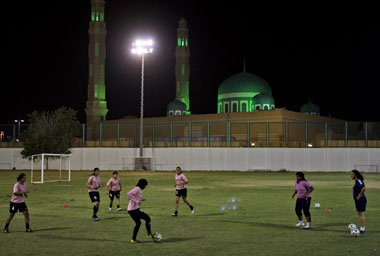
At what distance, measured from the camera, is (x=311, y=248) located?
37.0 ft

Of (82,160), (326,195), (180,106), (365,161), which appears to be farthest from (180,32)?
(326,195)

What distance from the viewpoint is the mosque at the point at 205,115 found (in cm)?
6125

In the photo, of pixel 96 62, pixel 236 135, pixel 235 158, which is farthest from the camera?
pixel 96 62

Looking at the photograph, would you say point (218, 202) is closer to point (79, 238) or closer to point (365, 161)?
point (79, 238)

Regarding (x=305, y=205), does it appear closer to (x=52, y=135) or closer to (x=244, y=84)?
(x=52, y=135)

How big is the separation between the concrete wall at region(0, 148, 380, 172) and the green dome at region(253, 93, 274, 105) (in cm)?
3148

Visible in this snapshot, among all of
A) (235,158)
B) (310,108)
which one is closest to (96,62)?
(235,158)

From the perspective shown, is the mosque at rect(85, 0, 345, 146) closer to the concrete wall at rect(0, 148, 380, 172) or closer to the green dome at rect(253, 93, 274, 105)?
the green dome at rect(253, 93, 274, 105)

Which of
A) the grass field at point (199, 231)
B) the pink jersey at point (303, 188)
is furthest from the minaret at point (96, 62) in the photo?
the pink jersey at point (303, 188)

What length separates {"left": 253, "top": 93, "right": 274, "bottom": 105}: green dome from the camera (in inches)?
3420

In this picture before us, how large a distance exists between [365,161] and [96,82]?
47.0m

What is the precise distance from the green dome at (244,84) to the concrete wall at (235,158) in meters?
36.1

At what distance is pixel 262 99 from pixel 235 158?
3225 cm

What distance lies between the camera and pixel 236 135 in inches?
2576
